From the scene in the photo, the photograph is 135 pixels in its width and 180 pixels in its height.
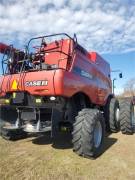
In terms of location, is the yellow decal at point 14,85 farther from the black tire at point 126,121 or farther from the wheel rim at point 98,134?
the black tire at point 126,121

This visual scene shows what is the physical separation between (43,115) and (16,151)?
1136 millimetres

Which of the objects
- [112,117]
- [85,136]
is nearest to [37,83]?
[85,136]

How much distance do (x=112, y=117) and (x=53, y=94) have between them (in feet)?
13.5

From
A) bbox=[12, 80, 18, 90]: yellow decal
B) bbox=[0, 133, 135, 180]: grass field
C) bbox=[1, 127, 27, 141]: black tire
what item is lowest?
bbox=[0, 133, 135, 180]: grass field

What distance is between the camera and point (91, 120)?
6473 millimetres

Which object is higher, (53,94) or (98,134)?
(53,94)

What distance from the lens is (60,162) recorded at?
236 inches

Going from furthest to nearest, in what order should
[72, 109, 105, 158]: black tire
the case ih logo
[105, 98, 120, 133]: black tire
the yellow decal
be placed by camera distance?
[105, 98, 120, 133]: black tire, the yellow decal, the case ih logo, [72, 109, 105, 158]: black tire

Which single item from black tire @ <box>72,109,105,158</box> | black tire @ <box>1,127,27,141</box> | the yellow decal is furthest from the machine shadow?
the yellow decal

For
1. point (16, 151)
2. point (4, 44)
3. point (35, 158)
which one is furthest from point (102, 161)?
point (4, 44)

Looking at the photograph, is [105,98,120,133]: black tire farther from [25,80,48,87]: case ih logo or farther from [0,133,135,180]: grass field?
[25,80,48,87]: case ih logo

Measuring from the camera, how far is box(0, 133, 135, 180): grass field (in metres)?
5.17

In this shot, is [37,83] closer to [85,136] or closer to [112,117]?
[85,136]

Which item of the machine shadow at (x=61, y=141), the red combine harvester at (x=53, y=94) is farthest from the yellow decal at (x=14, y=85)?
the machine shadow at (x=61, y=141)
